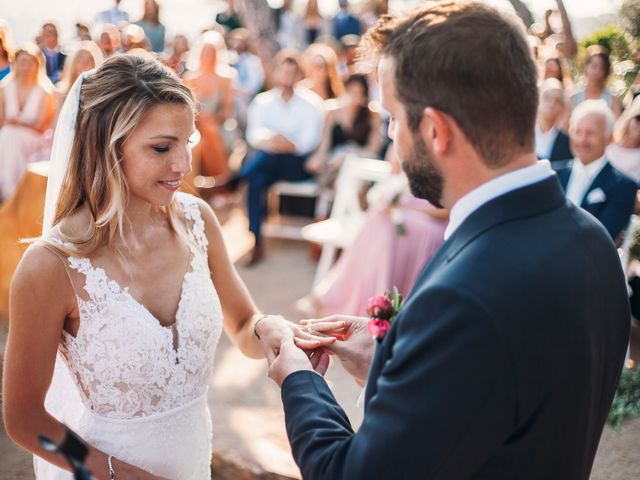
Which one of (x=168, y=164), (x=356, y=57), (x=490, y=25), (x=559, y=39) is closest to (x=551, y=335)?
(x=490, y=25)

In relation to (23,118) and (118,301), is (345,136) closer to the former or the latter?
(23,118)

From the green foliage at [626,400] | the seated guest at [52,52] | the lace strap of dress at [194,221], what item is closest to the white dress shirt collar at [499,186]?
A: the lace strap of dress at [194,221]

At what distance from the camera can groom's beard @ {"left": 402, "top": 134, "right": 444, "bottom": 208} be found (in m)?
1.42

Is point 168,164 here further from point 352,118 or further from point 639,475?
point 352,118

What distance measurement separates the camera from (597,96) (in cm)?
689

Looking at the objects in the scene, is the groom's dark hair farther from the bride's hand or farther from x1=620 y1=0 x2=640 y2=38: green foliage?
x1=620 y1=0 x2=640 y2=38: green foliage

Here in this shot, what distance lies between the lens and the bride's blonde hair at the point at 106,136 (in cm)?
207

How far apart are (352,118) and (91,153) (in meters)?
5.75

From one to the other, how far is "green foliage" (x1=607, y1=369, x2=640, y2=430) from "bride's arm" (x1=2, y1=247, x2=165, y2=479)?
341cm

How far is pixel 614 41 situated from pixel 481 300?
21.5 ft

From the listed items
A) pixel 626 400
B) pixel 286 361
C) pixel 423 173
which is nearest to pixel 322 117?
pixel 626 400

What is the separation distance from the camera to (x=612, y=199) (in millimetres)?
4812

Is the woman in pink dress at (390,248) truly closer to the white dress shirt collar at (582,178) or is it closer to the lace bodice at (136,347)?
the white dress shirt collar at (582,178)

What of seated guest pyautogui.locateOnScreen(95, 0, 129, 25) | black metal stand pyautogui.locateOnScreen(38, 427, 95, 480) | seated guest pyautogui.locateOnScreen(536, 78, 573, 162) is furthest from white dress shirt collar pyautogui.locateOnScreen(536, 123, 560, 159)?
seated guest pyautogui.locateOnScreen(95, 0, 129, 25)
